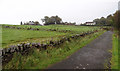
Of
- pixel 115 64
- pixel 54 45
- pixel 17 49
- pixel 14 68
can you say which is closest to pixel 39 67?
pixel 14 68

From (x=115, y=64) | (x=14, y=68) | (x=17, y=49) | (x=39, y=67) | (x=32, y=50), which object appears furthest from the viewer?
(x=32, y=50)

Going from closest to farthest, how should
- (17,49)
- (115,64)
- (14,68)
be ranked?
(14,68), (115,64), (17,49)

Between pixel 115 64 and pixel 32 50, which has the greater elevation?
pixel 32 50

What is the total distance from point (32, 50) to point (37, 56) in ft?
2.62

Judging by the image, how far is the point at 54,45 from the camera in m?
8.63

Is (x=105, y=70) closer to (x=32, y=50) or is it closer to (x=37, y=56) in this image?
(x=37, y=56)

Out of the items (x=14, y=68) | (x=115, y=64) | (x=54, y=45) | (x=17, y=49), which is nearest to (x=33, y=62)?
(x=14, y=68)

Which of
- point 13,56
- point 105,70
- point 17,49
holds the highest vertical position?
point 17,49

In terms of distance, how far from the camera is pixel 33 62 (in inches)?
216

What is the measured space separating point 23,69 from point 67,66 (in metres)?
2.63

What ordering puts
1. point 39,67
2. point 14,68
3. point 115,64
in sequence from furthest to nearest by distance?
point 115,64 < point 39,67 < point 14,68

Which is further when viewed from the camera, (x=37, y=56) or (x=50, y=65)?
(x=37, y=56)

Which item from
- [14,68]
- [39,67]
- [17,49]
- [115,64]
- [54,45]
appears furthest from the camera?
[54,45]

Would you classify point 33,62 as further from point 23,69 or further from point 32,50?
point 32,50
